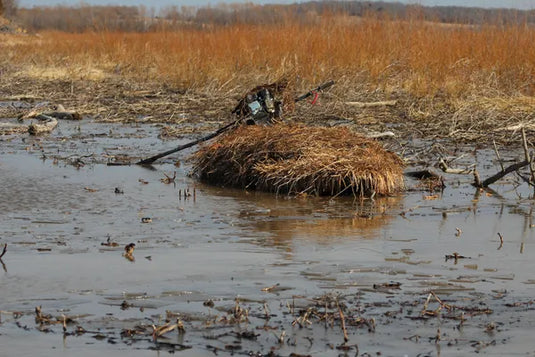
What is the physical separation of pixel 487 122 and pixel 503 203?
208 inches

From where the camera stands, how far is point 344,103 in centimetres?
1688

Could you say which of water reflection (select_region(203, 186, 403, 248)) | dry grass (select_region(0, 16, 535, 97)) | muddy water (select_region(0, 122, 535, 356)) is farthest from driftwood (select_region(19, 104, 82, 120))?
water reflection (select_region(203, 186, 403, 248))

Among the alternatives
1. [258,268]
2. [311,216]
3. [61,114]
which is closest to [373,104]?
[61,114]

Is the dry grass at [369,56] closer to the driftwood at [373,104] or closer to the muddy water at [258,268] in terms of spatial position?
the driftwood at [373,104]

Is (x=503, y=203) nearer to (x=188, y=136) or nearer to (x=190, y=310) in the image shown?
(x=190, y=310)

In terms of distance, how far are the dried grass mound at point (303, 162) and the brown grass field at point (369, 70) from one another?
4275mm

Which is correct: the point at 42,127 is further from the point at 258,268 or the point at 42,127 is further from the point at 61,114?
the point at 258,268

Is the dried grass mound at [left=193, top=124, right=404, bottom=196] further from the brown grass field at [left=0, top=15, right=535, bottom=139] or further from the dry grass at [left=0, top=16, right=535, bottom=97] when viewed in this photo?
the dry grass at [left=0, top=16, right=535, bottom=97]

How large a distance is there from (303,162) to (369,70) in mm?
9718

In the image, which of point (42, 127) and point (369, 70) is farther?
point (369, 70)

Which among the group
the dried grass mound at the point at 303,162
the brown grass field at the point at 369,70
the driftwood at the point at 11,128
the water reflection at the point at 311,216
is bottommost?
the driftwood at the point at 11,128

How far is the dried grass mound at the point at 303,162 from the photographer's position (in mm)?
9406

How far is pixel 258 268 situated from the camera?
6289 millimetres

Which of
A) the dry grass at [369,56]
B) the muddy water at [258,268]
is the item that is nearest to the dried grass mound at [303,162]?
the muddy water at [258,268]
